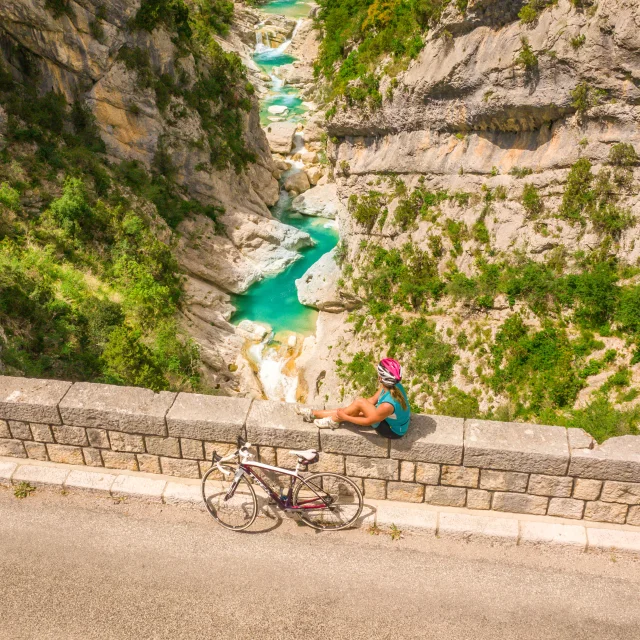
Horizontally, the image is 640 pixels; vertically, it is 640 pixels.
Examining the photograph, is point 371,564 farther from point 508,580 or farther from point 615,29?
point 615,29

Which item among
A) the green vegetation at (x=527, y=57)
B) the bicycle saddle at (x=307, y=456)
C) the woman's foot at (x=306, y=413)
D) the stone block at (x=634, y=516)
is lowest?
the stone block at (x=634, y=516)

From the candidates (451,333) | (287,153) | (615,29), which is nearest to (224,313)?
(451,333)

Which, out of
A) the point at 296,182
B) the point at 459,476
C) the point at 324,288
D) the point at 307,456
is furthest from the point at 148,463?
the point at 296,182

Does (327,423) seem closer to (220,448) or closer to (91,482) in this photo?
(220,448)

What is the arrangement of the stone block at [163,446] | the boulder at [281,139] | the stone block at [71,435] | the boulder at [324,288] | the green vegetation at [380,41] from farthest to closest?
the boulder at [281,139] → the boulder at [324,288] → the green vegetation at [380,41] → the stone block at [71,435] → the stone block at [163,446]

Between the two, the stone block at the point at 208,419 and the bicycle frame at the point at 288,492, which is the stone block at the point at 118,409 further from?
the bicycle frame at the point at 288,492

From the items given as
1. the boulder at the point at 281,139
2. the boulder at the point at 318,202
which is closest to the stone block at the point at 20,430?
the boulder at the point at 318,202

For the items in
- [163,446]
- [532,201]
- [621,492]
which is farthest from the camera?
[532,201]
